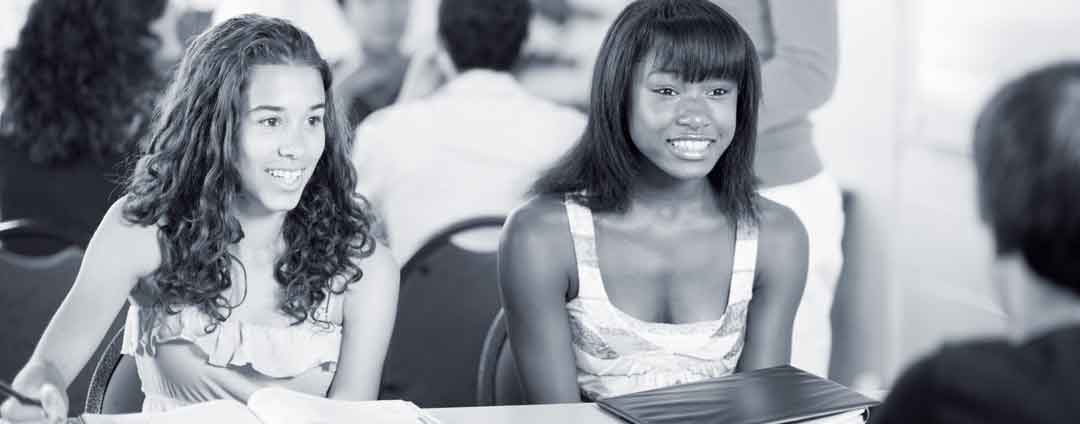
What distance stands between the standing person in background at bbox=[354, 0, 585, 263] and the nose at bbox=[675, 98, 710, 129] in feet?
2.98

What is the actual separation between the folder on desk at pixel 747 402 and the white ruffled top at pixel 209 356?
0.43 meters

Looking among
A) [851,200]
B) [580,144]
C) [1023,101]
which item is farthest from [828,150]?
[1023,101]

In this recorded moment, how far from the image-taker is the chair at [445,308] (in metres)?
1.96

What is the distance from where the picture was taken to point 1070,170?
826 mm

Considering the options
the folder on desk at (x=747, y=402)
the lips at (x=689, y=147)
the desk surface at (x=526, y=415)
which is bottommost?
the desk surface at (x=526, y=415)

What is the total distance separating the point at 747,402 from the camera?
1327 millimetres

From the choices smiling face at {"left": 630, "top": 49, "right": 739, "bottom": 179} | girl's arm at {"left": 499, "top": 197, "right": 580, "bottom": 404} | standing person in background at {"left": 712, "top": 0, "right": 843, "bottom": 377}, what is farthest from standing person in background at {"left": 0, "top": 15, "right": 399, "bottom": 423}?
standing person in background at {"left": 712, "top": 0, "right": 843, "bottom": 377}

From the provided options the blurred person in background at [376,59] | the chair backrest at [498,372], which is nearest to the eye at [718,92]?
the chair backrest at [498,372]

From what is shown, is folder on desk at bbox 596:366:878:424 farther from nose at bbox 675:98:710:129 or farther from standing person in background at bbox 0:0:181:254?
standing person in background at bbox 0:0:181:254

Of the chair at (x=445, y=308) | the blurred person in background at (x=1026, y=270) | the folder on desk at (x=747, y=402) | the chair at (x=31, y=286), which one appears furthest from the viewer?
the chair at (x=445, y=308)

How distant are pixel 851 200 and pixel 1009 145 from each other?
2.56m

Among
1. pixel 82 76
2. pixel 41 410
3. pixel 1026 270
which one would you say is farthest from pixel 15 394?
pixel 82 76

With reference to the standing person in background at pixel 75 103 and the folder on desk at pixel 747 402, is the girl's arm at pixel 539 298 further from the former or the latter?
the standing person in background at pixel 75 103

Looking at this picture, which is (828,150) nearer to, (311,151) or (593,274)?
(593,274)
